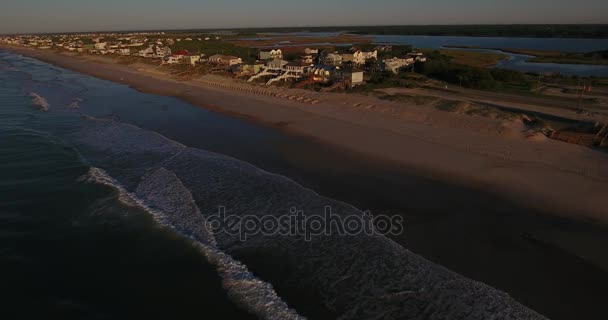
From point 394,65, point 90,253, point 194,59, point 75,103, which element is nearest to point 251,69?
point 394,65

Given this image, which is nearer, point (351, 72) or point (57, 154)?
point (57, 154)

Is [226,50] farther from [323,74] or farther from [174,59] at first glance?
[323,74]

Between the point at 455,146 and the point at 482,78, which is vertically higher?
the point at 482,78

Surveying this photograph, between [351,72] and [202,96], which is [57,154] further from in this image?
[351,72]

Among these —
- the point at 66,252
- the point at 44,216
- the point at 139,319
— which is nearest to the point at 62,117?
the point at 44,216

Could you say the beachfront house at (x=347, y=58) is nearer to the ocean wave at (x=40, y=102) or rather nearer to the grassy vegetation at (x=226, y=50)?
the grassy vegetation at (x=226, y=50)

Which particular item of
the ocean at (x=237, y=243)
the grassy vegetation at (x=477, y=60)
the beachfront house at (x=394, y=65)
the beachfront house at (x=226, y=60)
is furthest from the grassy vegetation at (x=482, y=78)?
the beachfront house at (x=226, y=60)
